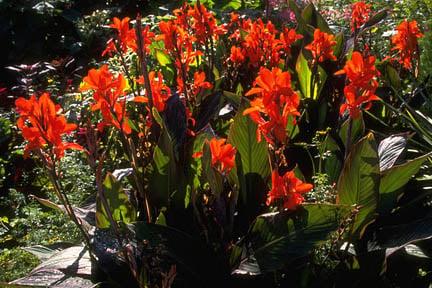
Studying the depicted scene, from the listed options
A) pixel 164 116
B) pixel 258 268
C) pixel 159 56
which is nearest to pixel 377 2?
pixel 159 56

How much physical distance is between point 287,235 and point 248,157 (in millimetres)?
422

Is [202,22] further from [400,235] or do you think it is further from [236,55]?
[400,235]

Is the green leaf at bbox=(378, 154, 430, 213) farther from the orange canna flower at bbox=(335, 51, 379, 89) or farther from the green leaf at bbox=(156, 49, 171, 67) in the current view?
the green leaf at bbox=(156, 49, 171, 67)

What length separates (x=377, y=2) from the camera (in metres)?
5.23

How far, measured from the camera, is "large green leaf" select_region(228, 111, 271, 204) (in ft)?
7.30

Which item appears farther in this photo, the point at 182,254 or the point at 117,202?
the point at 117,202

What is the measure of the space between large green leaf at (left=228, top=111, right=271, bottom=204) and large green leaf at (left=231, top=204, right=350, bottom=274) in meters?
0.24

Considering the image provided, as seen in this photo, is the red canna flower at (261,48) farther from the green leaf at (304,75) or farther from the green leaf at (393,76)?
the green leaf at (393,76)

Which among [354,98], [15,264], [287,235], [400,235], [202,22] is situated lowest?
[15,264]

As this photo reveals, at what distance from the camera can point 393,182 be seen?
221cm

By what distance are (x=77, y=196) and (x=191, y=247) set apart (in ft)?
3.33

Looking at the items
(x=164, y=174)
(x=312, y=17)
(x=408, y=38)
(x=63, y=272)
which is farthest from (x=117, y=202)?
(x=312, y=17)

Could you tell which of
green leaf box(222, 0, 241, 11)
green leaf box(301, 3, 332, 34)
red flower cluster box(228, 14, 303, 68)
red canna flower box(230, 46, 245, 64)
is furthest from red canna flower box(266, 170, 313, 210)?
green leaf box(222, 0, 241, 11)

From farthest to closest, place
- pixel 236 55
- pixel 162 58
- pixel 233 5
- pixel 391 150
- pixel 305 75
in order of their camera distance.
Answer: pixel 233 5
pixel 162 58
pixel 305 75
pixel 236 55
pixel 391 150
